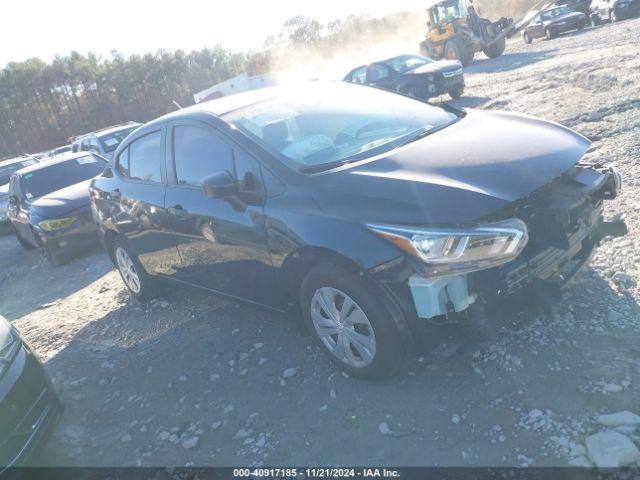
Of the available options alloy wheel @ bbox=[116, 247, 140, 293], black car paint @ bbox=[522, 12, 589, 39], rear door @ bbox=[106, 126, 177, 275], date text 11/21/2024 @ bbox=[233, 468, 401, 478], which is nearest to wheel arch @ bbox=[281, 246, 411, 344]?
date text 11/21/2024 @ bbox=[233, 468, 401, 478]

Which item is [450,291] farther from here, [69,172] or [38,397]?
[69,172]

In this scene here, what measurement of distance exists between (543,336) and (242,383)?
2004 millimetres

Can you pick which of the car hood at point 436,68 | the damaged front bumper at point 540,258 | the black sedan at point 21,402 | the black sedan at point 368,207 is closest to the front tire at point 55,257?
the black sedan at point 368,207

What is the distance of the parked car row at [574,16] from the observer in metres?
21.5

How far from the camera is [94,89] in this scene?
48.1 m

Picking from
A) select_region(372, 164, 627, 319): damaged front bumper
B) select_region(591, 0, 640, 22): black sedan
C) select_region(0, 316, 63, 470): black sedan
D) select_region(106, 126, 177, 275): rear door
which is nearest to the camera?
select_region(372, 164, 627, 319): damaged front bumper

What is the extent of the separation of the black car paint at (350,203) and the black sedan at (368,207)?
0.03 feet

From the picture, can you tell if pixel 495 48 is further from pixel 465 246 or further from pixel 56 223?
pixel 465 246

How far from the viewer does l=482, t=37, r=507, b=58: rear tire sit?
21517mm

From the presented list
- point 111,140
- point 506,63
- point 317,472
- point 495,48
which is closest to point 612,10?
point 495,48

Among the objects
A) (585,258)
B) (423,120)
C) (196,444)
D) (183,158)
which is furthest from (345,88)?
(196,444)

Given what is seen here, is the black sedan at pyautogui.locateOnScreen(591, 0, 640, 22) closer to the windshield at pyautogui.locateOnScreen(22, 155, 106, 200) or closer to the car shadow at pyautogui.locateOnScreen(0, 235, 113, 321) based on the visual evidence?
the windshield at pyautogui.locateOnScreen(22, 155, 106, 200)

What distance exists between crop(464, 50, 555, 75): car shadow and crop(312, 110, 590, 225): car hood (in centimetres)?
1503

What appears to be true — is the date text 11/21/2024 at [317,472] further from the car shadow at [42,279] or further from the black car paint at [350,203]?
the car shadow at [42,279]
